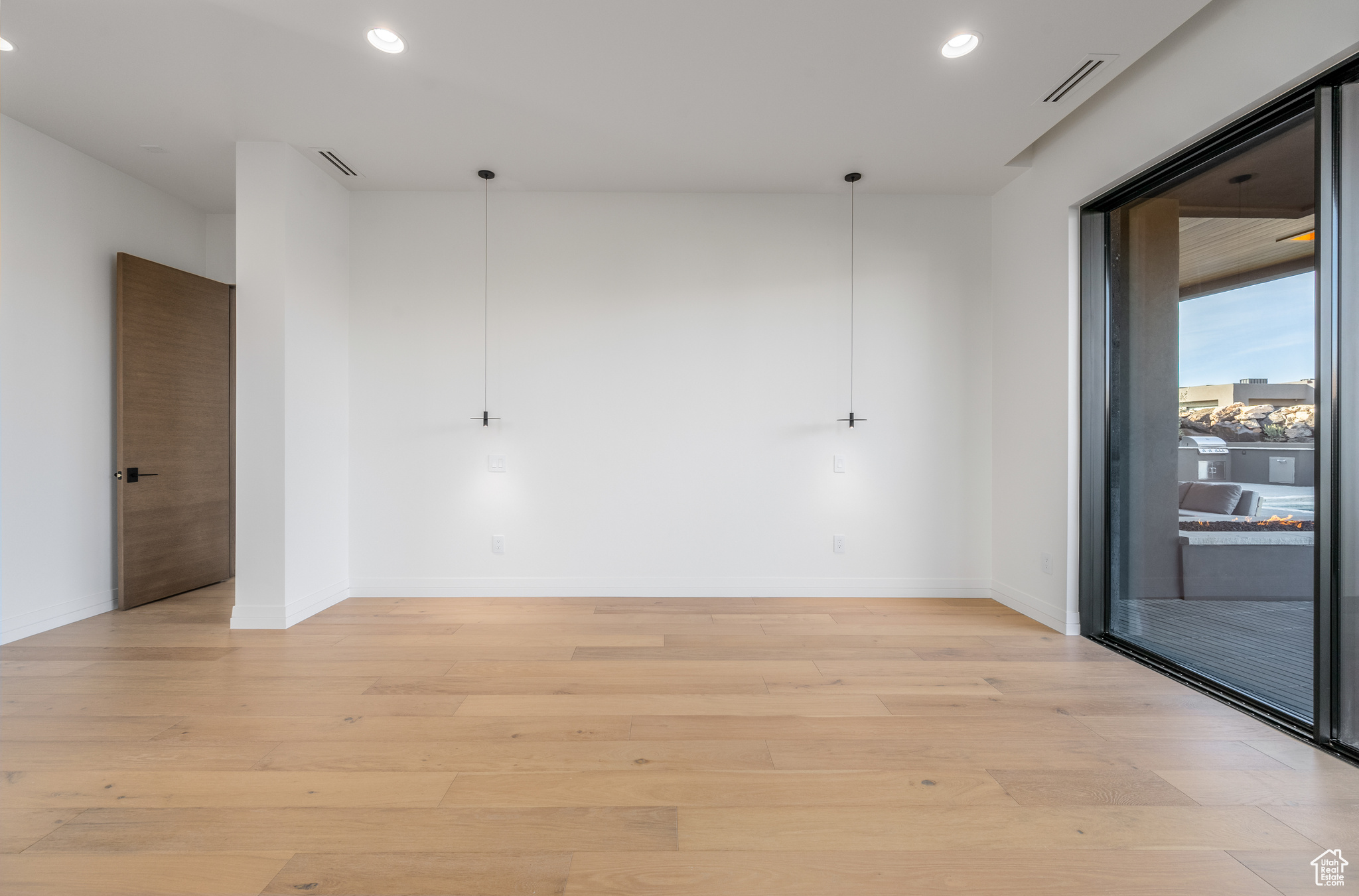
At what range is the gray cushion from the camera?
2.39 meters

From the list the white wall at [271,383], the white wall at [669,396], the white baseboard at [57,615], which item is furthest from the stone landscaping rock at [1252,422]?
the white baseboard at [57,615]

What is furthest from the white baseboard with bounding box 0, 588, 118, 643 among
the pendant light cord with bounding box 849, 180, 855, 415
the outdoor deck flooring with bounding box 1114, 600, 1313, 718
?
the outdoor deck flooring with bounding box 1114, 600, 1313, 718

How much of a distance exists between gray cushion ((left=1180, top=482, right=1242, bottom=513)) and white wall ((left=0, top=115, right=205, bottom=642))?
5.54 m

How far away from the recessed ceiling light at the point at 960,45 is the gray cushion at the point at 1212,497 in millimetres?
2041

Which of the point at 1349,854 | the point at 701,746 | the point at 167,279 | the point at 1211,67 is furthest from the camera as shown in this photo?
the point at 167,279

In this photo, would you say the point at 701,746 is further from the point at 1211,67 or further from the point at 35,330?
the point at 35,330

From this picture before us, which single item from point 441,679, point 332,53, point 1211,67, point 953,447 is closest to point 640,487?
point 441,679

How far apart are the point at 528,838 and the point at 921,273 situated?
149 inches

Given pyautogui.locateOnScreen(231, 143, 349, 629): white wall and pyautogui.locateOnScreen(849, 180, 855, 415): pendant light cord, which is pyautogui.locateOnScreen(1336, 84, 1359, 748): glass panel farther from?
pyautogui.locateOnScreen(231, 143, 349, 629): white wall

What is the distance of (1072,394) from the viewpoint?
318 cm

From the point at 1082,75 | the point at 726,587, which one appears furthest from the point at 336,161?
the point at 1082,75

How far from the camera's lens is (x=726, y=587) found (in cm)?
396
